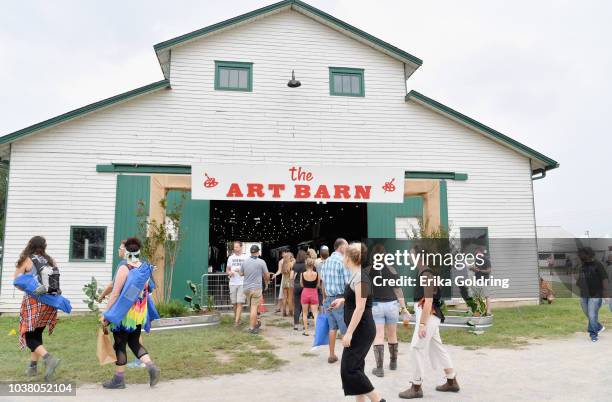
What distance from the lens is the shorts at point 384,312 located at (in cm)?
710

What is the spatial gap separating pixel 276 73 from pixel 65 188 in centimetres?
686

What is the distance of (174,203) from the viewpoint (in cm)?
1312

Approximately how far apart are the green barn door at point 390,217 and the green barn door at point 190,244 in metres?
4.93

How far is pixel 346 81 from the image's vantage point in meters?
15.2

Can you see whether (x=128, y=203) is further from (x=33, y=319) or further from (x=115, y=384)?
(x=115, y=384)

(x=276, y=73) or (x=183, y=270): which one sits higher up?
(x=276, y=73)

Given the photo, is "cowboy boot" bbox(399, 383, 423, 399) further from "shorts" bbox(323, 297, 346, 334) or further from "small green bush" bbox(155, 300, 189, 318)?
"small green bush" bbox(155, 300, 189, 318)

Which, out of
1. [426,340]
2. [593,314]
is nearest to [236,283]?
[426,340]

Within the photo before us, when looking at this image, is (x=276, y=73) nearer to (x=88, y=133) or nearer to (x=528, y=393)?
(x=88, y=133)

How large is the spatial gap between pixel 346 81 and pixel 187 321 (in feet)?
28.8

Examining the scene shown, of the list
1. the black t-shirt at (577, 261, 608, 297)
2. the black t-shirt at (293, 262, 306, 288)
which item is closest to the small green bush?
the black t-shirt at (293, 262, 306, 288)

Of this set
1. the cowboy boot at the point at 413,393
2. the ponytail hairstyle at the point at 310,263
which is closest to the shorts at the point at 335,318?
the cowboy boot at the point at 413,393

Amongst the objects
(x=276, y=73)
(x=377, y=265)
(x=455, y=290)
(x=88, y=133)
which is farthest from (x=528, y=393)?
(x=88, y=133)

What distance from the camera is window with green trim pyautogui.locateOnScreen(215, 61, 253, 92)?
47.5 feet
